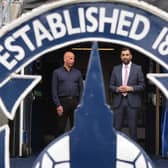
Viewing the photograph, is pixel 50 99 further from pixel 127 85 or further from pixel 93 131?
pixel 93 131

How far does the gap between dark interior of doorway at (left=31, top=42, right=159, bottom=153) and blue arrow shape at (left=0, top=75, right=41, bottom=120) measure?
16.8 feet

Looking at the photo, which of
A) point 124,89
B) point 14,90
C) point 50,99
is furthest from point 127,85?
point 14,90

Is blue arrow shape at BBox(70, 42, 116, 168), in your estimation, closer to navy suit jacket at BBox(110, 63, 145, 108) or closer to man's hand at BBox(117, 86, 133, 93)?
man's hand at BBox(117, 86, 133, 93)

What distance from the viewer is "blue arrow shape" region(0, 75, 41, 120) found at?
3.29 metres

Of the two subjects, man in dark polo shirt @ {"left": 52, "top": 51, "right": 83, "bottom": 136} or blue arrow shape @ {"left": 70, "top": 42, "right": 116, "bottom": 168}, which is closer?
blue arrow shape @ {"left": 70, "top": 42, "right": 116, "bottom": 168}

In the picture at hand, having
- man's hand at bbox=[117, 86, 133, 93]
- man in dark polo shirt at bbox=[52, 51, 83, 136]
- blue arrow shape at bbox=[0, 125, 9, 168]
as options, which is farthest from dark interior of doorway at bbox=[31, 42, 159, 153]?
blue arrow shape at bbox=[0, 125, 9, 168]

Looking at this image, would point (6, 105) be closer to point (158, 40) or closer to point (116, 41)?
point (116, 41)

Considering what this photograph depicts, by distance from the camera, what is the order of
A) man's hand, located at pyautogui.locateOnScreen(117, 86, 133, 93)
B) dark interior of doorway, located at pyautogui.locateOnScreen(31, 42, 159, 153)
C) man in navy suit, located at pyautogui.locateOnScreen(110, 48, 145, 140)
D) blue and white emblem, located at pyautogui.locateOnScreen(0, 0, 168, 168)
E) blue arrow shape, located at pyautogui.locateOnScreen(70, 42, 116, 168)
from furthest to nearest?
dark interior of doorway, located at pyautogui.locateOnScreen(31, 42, 159, 153) → man in navy suit, located at pyautogui.locateOnScreen(110, 48, 145, 140) → man's hand, located at pyautogui.locateOnScreen(117, 86, 133, 93) → blue arrow shape, located at pyautogui.locateOnScreen(70, 42, 116, 168) → blue and white emblem, located at pyautogui.locateOnScreen(0, 0, 168, 168)

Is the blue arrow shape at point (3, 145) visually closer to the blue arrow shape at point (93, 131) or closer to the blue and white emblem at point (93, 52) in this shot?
the blue and white emblem at point (93, 52)

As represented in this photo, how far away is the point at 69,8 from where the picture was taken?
10.6ft

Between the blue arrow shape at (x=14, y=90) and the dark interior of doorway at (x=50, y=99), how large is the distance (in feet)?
16.8

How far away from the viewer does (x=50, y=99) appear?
9.12 metres

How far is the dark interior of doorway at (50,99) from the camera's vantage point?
8.68 metres

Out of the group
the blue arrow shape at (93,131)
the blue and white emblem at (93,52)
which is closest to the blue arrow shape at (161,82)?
the blue and white emblem at (93,52)
